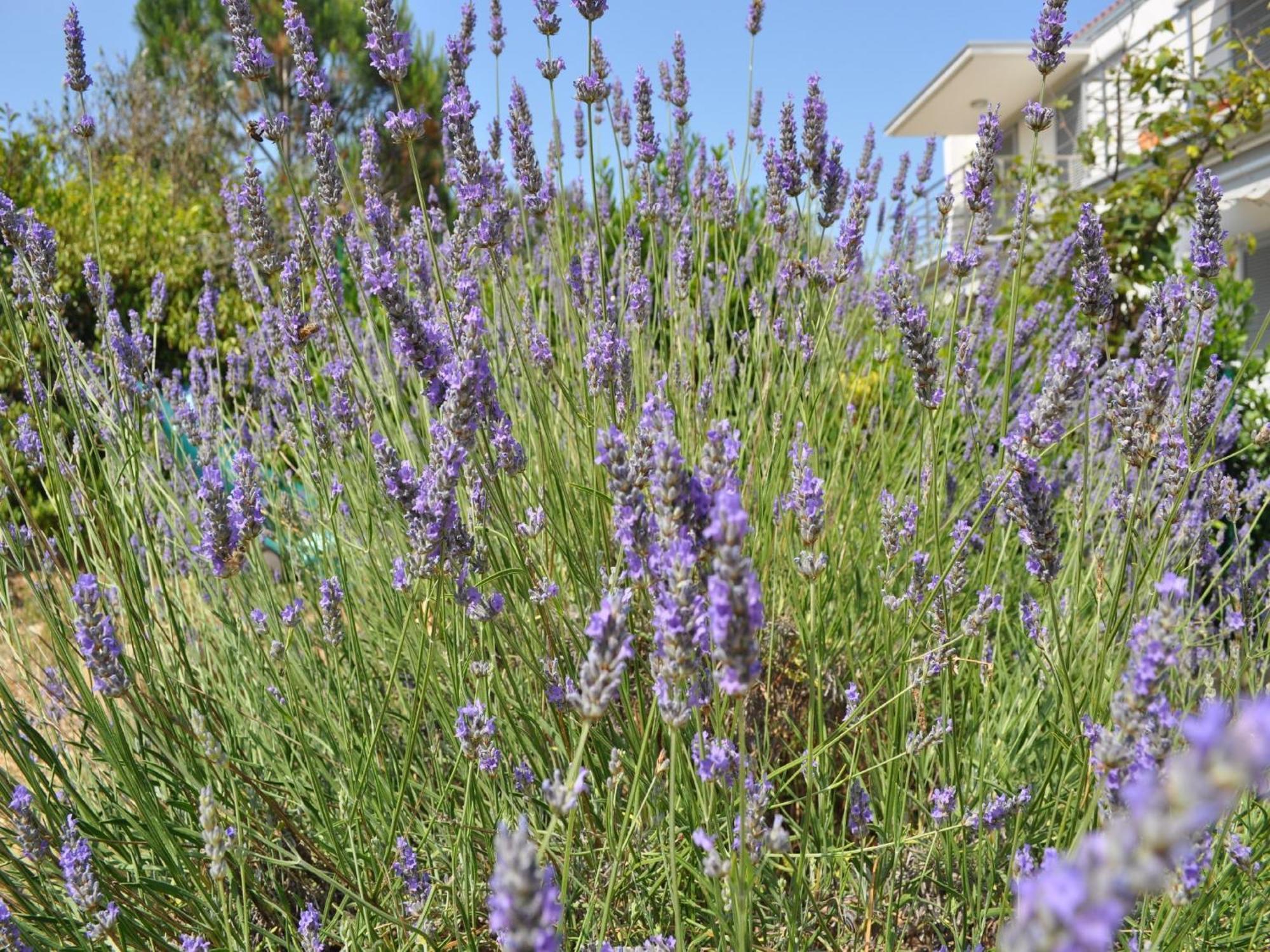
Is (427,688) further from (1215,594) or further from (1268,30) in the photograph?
(1268,30)

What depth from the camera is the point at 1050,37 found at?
1.68 meters

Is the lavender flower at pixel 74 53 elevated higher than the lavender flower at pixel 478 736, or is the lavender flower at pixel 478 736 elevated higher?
the lavender flower at pixel 74 53

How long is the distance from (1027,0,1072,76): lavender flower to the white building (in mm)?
8180

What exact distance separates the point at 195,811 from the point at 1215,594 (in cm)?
325

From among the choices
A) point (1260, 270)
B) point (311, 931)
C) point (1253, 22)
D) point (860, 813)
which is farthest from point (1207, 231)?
point (1253, 22)

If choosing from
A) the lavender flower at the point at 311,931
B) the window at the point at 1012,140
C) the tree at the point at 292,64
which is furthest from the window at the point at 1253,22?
the lavender flower at the point at 311,931

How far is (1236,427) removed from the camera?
113 inches

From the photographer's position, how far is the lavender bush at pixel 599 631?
116 centimetres

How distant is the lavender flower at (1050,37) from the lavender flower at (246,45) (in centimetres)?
145

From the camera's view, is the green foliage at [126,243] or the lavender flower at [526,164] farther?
the green foliage at [126,243]

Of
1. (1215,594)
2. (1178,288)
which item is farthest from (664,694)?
(1215,594)

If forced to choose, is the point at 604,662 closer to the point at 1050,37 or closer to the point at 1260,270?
the point at 1050,37

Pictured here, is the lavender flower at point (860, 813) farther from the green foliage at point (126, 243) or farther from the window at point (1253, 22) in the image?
the window at point (1253, 22)

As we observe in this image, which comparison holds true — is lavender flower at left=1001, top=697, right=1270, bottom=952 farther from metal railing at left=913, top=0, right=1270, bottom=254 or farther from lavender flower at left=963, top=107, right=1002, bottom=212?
metal railing at left=913, top=0, right=1270, bottom=254
